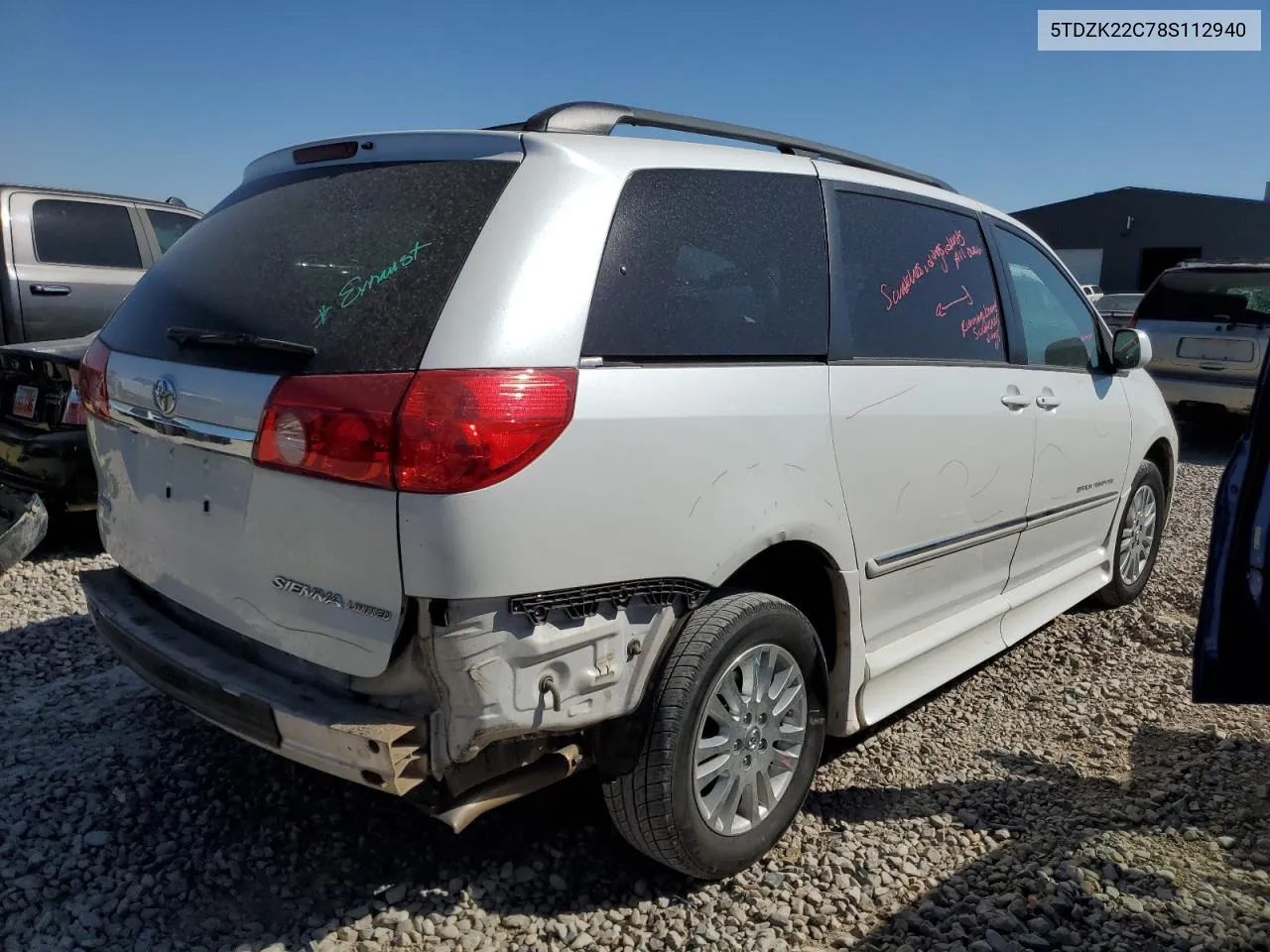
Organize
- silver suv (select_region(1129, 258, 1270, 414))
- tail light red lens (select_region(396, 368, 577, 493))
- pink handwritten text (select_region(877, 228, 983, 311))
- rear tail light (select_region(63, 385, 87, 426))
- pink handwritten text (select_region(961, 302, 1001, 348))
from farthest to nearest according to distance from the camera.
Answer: silver suv (select_region(1129, 258, 1270, 414)) < rear tail light (select_region(63, 385, 87, 426)) < pink handwritten text (select_region(961, 302, 1001, 348)) < pink handwritten text (select_region(877, 228, 983, 311)) < tail light red lens (select_region(396, 368, 577, 493))

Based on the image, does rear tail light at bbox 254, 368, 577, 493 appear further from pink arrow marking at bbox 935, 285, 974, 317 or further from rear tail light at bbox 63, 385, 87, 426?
rear tail light at bbox 63, 385, 87, 426

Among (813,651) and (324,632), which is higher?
(324,632)

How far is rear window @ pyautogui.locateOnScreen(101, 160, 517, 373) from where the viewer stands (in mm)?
2109

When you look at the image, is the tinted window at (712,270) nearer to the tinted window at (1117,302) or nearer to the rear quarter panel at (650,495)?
the rear quarter panel at (650,495)

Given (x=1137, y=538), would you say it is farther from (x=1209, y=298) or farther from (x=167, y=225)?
(x=167, y=225)

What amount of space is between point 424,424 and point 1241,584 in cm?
211

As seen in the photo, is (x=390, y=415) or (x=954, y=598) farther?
(x=954, y=598)

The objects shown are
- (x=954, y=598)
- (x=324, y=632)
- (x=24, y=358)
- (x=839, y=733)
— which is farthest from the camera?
(x=24, y=358)

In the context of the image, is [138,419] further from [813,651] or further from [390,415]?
[813,651]

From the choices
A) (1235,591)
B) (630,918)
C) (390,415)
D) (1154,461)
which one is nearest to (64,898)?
(630,918)

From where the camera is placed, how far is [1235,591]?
2537 mm

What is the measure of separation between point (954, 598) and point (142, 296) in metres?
2.73

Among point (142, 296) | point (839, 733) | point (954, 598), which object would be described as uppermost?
point (142, 296)

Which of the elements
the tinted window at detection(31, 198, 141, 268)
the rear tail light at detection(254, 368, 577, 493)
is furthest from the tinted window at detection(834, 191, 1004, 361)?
the tinted window at detection(31, 198, 141, 268)
